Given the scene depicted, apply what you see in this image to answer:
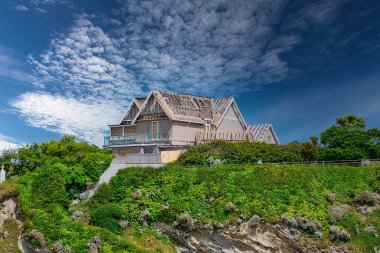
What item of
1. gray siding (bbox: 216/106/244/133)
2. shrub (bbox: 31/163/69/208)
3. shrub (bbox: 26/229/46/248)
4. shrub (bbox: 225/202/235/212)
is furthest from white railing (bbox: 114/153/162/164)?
gray siding (bbox: 216/106/244/133)

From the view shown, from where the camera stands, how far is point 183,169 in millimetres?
33844

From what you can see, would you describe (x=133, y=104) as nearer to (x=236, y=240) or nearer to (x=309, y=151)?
(x=309, y=151)

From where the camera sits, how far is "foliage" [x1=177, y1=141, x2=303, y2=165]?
38781 mm

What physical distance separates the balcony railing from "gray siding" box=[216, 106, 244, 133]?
7.96 m

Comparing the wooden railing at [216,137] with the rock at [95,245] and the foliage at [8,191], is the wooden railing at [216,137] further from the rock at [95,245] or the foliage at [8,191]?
the rock at [95,245]

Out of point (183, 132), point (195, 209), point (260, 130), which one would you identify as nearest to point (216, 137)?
point (183, 132)

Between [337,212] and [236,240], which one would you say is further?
[337,212]

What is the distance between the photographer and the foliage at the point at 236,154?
38.8m

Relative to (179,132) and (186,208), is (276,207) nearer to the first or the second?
(186,208)

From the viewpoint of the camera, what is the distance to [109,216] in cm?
3036

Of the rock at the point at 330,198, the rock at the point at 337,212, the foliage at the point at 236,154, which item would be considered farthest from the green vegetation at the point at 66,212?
the rock at the point at 330,198

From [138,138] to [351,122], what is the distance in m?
28.1

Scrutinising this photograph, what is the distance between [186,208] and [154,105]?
2087cm

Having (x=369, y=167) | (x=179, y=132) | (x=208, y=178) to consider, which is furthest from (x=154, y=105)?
(x=369, y=167)
